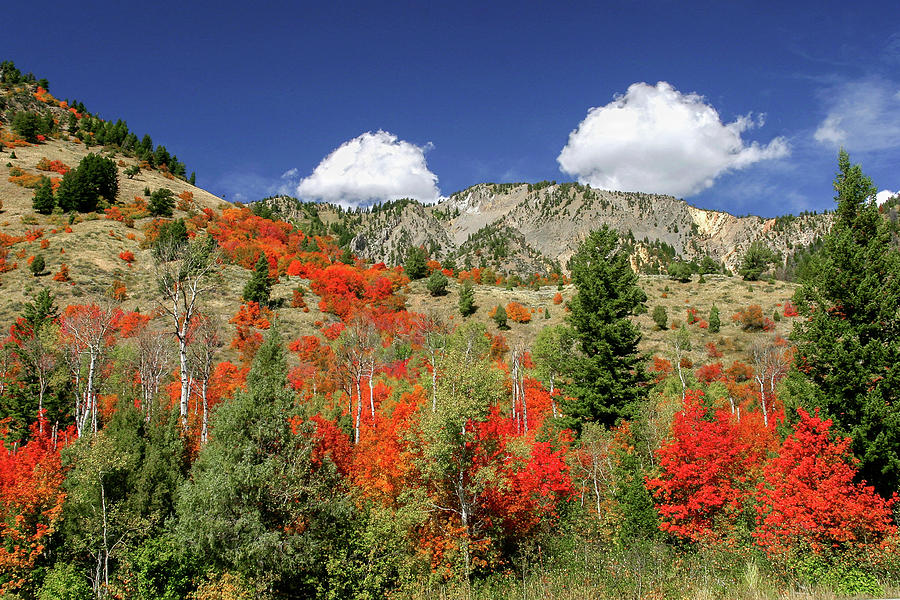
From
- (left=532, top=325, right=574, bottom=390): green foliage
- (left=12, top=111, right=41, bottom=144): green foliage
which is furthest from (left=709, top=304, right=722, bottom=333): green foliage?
(left=12, top=111, right=41, bottom=144): green foliage

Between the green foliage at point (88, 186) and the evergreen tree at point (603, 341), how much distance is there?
92786 mm

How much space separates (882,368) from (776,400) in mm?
40213

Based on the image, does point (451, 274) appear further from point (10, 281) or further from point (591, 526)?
point (591, 526)

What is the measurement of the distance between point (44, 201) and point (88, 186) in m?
7.42

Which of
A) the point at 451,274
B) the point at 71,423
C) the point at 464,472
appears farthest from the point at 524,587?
the point at 451,274

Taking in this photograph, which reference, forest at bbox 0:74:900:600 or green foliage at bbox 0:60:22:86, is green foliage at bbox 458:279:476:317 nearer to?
forest at bbox 0:74:900:600

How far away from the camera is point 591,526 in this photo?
26.7 metres

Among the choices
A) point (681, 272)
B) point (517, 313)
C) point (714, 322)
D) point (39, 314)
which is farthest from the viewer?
point (681, 272)

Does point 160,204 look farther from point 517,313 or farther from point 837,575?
point 837,575

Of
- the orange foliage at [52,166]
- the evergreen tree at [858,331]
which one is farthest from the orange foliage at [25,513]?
the orange foliage at [52,166]

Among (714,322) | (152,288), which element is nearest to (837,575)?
(714,322)

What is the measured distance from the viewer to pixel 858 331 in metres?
20.8

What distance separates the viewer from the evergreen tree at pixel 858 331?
19.7 m

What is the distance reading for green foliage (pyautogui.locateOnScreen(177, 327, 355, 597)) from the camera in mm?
18844
